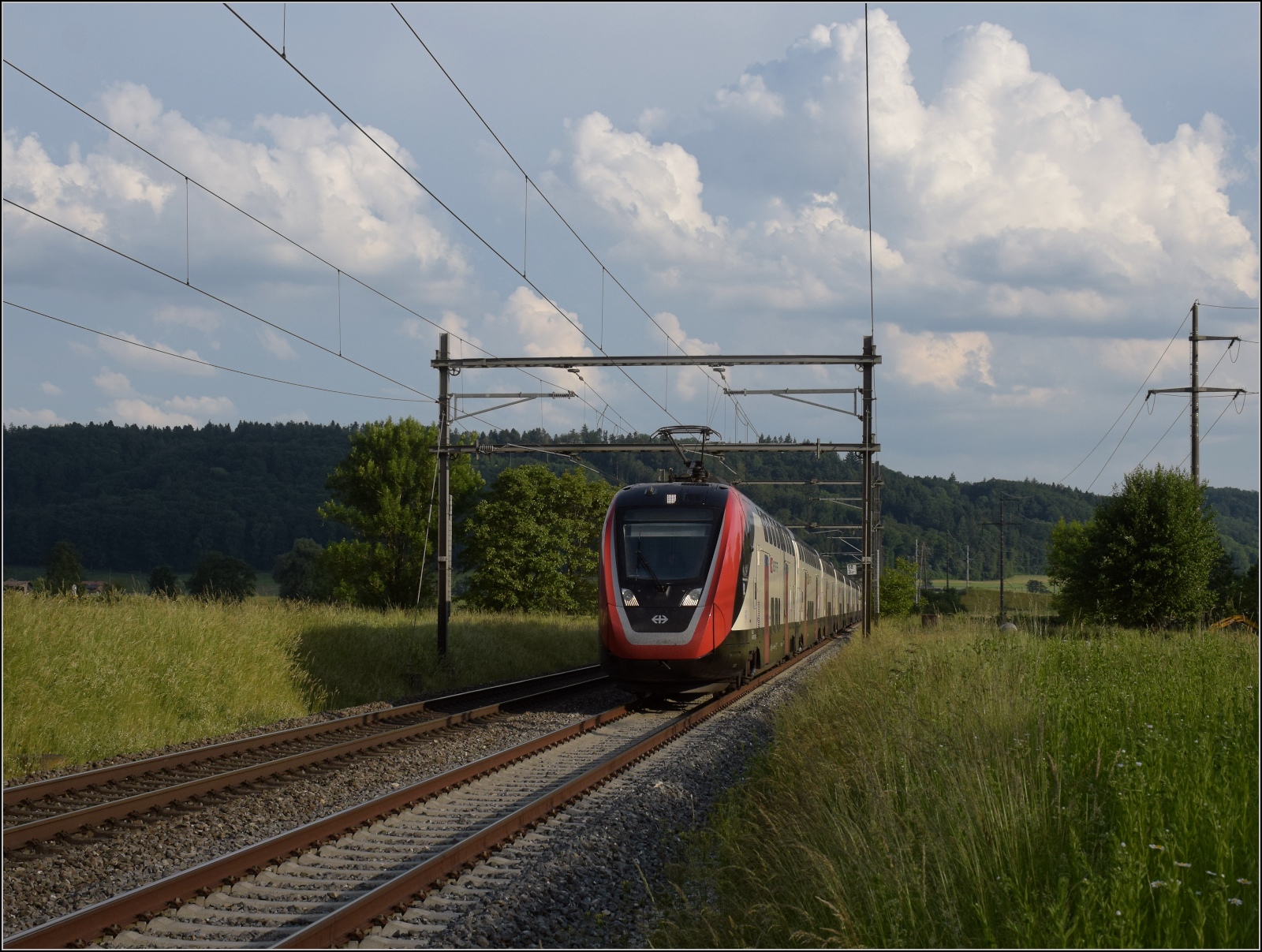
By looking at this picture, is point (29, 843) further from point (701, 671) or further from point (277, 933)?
point (701, 671)

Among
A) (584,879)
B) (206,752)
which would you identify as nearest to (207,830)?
(584,879)

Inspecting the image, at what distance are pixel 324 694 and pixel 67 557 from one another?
50142 millimetres

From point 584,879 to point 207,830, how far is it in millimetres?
3622

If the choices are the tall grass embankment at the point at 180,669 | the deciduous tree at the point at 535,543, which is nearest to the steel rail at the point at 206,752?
the tall grass embankment at the point at 180,669

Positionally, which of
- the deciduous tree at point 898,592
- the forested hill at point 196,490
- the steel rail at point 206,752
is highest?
the forested hill at point 196,490

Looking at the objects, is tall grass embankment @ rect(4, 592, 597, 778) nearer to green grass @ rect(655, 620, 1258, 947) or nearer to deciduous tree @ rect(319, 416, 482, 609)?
green grass @ rect(655, 620, 1258, 947)

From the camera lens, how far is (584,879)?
7.58 m

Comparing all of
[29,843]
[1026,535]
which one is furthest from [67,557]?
[1026,535]

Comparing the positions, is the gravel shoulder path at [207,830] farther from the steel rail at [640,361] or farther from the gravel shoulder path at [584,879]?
the steel rail at [640,361]

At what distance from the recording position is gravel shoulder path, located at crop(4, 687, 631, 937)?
7.35 m

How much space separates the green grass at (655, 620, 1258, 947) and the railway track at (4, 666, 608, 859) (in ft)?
16.3

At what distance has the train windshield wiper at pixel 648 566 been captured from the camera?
17.6 meters

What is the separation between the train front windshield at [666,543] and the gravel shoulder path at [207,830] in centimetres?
383

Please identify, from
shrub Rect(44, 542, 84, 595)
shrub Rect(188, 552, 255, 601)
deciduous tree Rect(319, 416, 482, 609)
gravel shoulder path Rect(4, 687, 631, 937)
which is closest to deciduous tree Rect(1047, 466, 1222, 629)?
gravel shoulder path Rect(4, 687, 631, 937)
